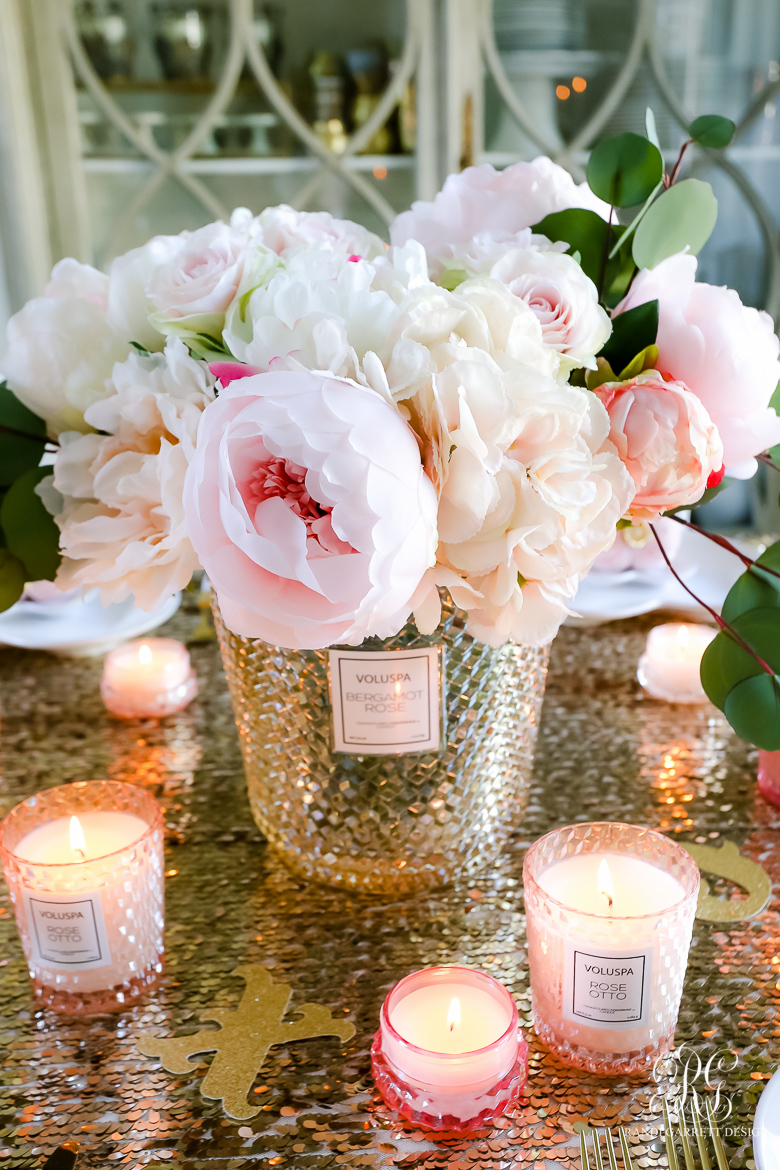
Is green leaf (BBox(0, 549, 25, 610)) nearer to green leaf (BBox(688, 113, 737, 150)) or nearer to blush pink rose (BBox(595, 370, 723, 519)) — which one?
blush pink rose (BBox(595, 370, 723, 519))

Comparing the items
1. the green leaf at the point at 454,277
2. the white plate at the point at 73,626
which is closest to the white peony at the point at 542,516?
the green leaf at the point at 454,277

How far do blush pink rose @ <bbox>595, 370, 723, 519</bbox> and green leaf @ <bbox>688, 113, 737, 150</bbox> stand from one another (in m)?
0.16

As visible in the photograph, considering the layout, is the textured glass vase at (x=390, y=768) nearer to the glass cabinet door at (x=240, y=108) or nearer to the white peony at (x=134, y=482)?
the white peony at (x=134, y=482)

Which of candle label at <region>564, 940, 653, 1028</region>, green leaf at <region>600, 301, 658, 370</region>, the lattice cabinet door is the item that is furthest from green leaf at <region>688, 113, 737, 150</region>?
the lattice cabinet door

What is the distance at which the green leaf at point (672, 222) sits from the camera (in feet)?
1.66

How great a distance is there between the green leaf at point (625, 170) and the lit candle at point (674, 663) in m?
0.38

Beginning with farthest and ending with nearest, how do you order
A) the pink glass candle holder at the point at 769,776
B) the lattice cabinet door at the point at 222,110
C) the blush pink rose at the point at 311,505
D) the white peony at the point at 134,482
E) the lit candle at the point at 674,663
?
the lattice cabinet door at the point at 222,110 < the lit candle at the point at 674,663 < the pink glass candle holder at the point at 769,776 < the white peony at the point at 134,482 < the blush pink rose at the point at 311,505

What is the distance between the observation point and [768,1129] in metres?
0.39

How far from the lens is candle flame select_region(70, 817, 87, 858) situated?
1.79 ft

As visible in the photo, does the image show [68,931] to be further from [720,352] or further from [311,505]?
[720,352]

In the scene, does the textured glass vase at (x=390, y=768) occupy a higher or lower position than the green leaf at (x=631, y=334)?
lower

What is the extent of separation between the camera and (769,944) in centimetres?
54

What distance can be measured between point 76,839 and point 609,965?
298 millimetres

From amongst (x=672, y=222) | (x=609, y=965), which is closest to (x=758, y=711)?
(x=609, y=965)
